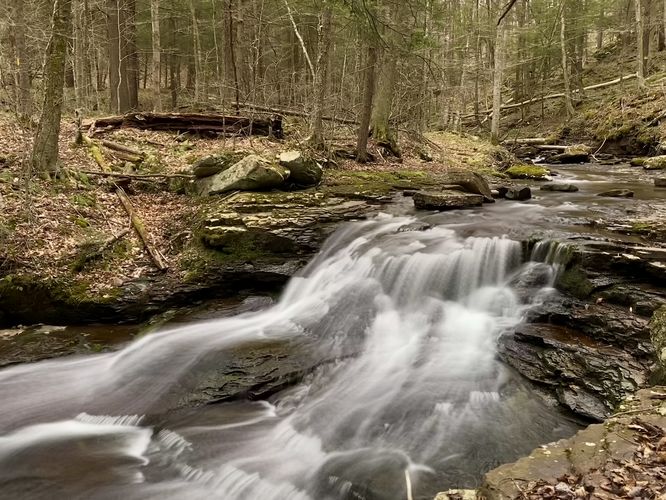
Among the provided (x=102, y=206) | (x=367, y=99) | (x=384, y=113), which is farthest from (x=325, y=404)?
(x=384, y=113)

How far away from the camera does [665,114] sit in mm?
18703

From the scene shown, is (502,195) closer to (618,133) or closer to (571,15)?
(618,133)

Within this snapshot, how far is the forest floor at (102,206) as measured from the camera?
7.34 metres

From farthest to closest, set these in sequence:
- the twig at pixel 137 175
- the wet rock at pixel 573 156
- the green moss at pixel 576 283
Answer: the wet rock at pixel 573 156 → the twig at pixel 137 175 → the green moss at pixel 576 283

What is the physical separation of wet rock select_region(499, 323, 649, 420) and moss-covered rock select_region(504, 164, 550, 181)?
10393 mm

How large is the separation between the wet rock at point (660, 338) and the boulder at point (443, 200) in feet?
18.4

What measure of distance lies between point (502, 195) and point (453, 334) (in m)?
6.34

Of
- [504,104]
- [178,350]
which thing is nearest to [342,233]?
[178,350]

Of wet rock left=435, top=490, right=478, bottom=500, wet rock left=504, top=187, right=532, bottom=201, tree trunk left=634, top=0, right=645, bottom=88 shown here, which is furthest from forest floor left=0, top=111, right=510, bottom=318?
tree trunk left=634, top=0, right=645, bottom=88

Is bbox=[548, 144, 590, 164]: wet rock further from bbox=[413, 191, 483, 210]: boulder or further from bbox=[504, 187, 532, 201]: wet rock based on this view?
bbox=[413, 191, 483, 210]: boulder

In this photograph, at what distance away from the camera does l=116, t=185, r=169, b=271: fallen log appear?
26.1 ft

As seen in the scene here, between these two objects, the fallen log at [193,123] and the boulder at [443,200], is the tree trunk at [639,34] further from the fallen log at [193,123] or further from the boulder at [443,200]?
the fallen log at [193,123]

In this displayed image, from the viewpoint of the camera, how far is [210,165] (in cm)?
1008

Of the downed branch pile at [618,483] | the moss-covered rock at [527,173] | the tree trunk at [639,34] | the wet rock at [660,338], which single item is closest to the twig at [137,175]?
the wet rock at [660,338]
